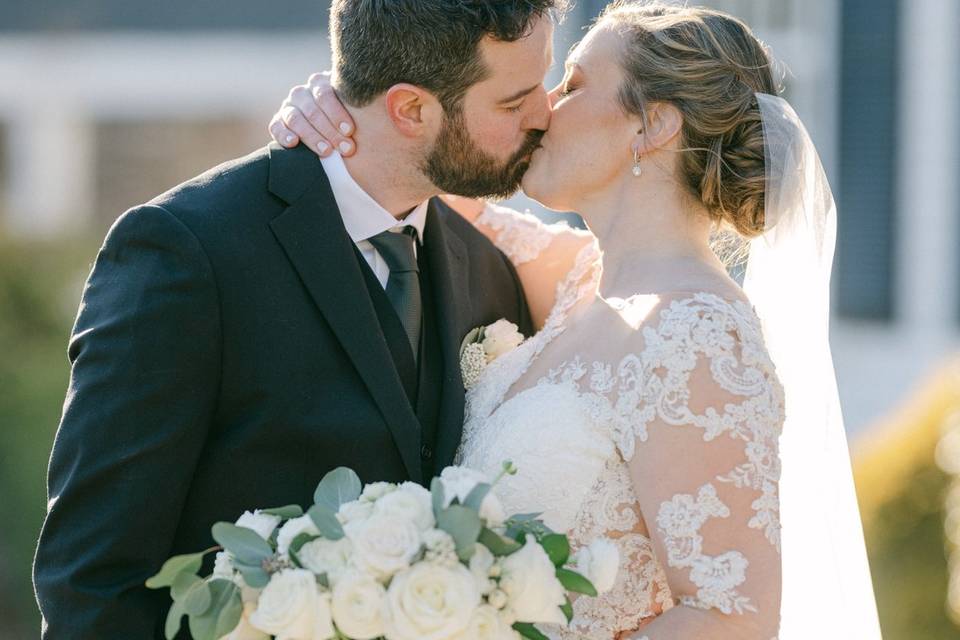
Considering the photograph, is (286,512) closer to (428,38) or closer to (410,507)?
(410,507)

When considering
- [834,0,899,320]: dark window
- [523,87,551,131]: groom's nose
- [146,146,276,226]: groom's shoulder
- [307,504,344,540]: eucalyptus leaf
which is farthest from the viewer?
[834,0,899,320]: dark window

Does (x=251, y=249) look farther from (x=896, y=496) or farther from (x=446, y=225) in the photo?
(x=896, y=496)

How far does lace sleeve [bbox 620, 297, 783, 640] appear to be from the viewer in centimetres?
257

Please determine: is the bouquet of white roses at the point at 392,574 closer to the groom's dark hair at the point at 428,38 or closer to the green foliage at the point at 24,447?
the groom's dark hair at the point at 428,38

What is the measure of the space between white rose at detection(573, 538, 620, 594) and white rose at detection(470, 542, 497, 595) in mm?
196

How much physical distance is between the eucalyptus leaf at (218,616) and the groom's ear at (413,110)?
134 cm

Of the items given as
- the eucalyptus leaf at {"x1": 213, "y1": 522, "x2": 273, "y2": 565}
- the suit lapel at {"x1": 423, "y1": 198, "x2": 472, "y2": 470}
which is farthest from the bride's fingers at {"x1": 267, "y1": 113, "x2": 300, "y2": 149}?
the eucalyptus leaf at {"x1": 213, "y1": 522, "x2": 273, "y2": 565}

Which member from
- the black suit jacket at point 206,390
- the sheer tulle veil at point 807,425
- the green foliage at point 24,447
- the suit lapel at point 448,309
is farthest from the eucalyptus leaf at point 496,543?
the green foliage at point 24,447

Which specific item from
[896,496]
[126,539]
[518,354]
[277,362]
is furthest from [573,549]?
[896,496]

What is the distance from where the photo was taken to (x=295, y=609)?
208 centimetres

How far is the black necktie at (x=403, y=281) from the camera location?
3.01 metres

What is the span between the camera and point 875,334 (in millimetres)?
8695

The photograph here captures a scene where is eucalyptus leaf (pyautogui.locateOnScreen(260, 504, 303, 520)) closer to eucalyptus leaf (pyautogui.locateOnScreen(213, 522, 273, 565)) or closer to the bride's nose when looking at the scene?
eucalyptus leaf (pyautogui.locateOnScreen(213, 522, 273, 565))

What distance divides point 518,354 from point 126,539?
1.04m
